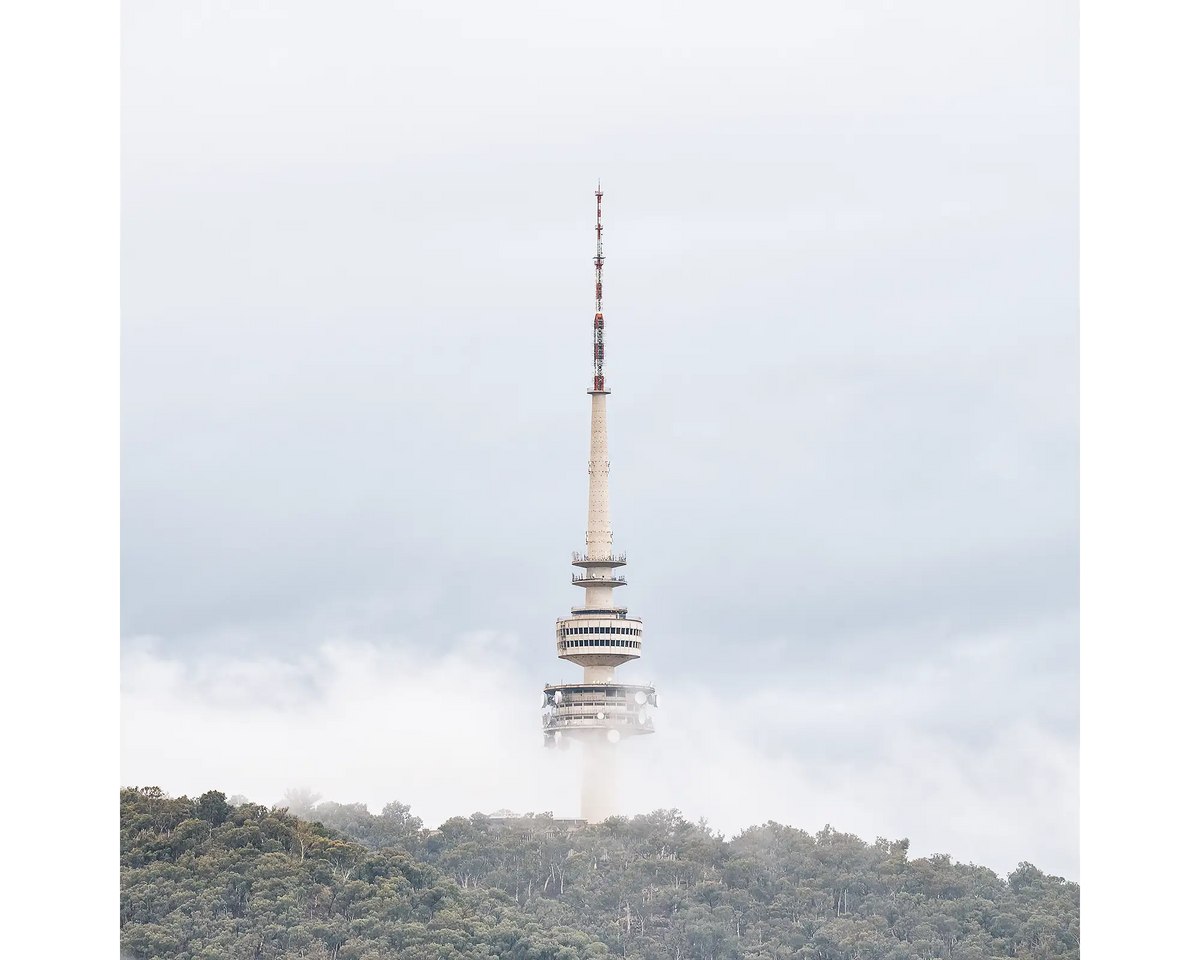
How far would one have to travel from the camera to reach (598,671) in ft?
411

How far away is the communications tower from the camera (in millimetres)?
122375

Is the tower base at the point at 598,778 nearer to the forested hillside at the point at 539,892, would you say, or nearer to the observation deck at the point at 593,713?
the observation deck at the point at 593,713

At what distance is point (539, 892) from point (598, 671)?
3425 cm

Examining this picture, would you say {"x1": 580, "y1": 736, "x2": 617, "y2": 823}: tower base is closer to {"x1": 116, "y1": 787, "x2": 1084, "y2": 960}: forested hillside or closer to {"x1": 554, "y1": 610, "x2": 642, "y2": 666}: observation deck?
{"x1": 554, "y1": 610, "x2": 642, "y2": 666}: observation deck

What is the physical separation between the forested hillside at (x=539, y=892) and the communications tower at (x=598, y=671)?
2207 cm

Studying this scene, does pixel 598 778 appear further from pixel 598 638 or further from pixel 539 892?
pixel 539 892

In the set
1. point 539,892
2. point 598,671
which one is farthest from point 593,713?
point 539,892

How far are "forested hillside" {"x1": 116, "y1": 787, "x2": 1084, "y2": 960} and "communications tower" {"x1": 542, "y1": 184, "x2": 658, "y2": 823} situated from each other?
22.1 meters

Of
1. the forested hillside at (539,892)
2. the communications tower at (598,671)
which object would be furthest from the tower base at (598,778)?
the forested hillside at (539,892)

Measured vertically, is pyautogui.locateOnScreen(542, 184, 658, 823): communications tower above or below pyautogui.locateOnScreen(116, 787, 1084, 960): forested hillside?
above

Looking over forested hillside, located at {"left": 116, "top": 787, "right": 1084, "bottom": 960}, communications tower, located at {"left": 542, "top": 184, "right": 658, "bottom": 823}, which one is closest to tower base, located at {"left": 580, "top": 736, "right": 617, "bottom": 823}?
communications tower, located at {"left": 542, "top": 184, "right": 658, "bottom": 823}

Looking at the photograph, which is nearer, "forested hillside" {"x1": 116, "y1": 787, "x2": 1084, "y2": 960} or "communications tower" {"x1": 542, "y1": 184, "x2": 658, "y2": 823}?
"forested hillside" {"x1": 116, "y1": 787, "x2": 1084, "y2": 960}
